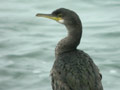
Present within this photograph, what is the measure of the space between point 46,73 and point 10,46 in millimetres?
1929

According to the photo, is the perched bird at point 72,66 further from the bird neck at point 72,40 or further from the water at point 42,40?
the water at point 42,40

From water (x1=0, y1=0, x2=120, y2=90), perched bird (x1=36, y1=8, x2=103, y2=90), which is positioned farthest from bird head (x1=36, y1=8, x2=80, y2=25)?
water (x1=0, y1=0, x2=120, y2=90)

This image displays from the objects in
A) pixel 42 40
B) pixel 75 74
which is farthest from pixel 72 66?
pixel 42 40

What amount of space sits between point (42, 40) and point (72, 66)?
18.1 ft

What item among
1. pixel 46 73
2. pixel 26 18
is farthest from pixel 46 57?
pixel 26 18

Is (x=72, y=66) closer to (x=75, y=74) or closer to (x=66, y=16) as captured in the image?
(x=75, y=74)

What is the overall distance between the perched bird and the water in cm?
211

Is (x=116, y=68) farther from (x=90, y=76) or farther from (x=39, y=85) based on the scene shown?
(x=90, y=76)

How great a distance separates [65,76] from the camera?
8109 mm

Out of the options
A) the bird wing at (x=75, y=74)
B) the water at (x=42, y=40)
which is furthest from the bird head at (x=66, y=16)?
the water at (x=42, y=40)

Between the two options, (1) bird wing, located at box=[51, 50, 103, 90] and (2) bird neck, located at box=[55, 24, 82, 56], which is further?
(2) bird neck, located at box=[55, 24, 82, 56]

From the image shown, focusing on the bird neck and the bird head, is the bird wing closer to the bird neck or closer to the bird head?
the bird neck

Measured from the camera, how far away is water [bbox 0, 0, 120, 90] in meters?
11.1

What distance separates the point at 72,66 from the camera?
8.18 m
